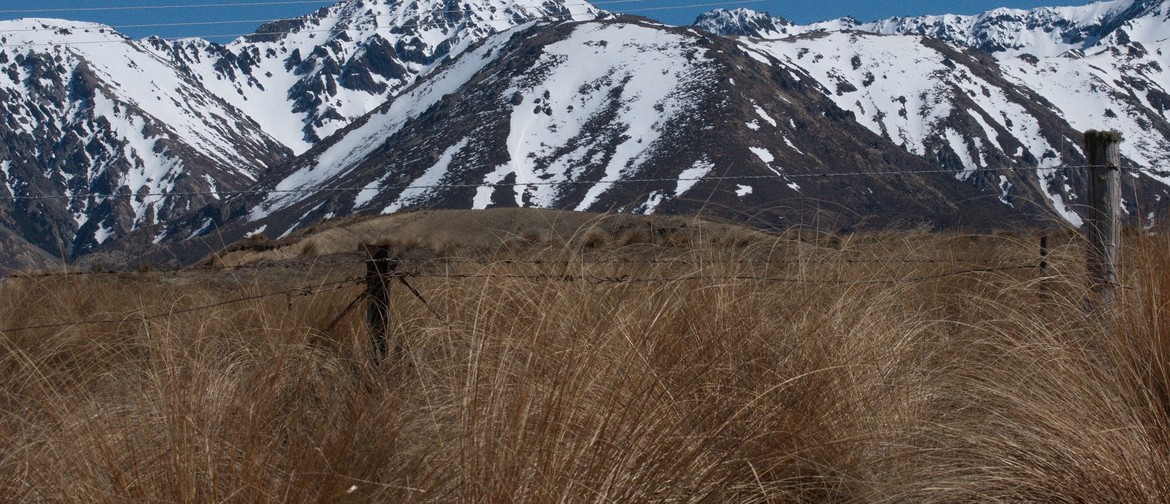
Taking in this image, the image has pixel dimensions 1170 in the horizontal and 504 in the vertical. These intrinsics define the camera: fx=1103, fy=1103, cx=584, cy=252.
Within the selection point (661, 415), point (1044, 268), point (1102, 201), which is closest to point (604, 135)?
point (1044, 268)

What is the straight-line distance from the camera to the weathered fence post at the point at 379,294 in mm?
4590

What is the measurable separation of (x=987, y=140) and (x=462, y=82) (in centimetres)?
8551

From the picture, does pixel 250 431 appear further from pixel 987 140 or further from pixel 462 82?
pixel 462 82

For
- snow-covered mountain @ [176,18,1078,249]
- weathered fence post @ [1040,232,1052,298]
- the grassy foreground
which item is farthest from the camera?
snow-covered mountain @ [176,18,1078,249]

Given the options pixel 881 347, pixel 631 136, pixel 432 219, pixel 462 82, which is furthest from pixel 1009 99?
pixel 881 347

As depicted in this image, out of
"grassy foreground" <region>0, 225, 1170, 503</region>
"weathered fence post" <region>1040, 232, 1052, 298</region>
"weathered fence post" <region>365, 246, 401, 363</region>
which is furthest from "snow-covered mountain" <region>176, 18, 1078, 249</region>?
"grassy foreground" <region>0, 225, 1170, 503</region>

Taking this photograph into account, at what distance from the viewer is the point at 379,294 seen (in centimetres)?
478

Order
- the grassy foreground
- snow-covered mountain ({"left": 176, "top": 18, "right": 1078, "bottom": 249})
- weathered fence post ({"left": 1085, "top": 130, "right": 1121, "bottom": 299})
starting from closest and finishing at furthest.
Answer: the grassy foreground → weathered fence post ({"left": 1085, "top": 130, "right": 1121, "bottom": 299}) → snow-covered mountain ({"left": 176, "top": 18, "right": 1078, "bottom": 249})

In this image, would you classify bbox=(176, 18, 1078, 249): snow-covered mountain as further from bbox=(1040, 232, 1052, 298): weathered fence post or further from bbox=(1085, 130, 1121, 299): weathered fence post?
bbox=(1085, 130, 1121, 299): weathered fence post

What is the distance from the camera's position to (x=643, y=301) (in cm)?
397

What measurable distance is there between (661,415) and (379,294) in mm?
2187

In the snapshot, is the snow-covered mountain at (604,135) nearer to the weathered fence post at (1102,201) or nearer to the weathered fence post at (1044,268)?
the weathered fence post at (1044,268)

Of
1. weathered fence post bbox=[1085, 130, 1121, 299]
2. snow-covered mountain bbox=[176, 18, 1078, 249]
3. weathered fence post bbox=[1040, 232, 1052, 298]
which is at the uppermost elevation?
weathered fence post bbox=[1085, 130, 1121, 299]

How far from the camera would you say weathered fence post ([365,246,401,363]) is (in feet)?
15.1
